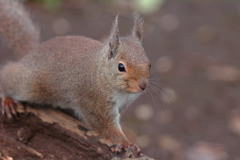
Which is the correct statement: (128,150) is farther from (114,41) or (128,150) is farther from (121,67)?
(114,41)

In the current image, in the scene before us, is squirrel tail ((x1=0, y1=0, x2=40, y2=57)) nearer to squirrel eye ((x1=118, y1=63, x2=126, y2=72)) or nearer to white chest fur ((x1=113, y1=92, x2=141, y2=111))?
white chest fur ((x1=113, y1=92, x2=141, y2=111))

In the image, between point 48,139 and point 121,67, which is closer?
point 121,67

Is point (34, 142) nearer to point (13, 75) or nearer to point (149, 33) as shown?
point (13, 75)

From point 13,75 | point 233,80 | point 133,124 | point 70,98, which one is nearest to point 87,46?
point 70,98

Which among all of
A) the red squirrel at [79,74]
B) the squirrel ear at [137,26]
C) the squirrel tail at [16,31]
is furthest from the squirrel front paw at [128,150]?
the squirrel tail at [16,31]

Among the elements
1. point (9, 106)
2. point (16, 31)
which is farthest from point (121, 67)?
point (16, 31)

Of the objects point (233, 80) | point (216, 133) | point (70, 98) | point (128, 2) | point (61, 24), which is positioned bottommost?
point (70, 98)
